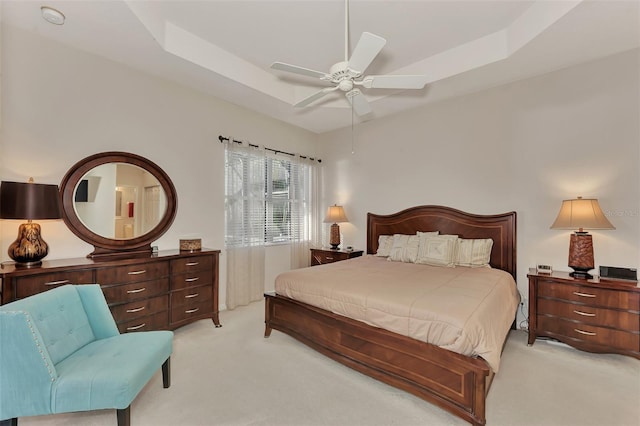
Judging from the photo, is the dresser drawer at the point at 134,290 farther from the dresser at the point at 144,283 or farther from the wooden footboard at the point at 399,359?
the wooden footboard at the point at 399,359

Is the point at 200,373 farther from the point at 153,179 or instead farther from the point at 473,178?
the point at 473,178

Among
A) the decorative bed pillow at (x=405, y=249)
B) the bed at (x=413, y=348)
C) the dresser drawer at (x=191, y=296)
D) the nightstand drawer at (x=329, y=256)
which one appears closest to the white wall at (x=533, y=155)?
the bed at (x=413, y=348)

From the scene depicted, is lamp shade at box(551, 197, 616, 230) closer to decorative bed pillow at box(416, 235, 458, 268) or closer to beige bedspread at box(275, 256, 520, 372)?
beige bedspread at box(275, 256, 520, 372)

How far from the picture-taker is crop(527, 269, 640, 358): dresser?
2520 mm

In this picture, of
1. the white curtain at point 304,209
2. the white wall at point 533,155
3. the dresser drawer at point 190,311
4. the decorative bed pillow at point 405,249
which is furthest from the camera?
the white curtain at point 304,209

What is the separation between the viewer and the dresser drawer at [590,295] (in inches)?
99.3

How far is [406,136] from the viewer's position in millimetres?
4500

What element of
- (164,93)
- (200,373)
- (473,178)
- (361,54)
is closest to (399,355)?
(200,373)

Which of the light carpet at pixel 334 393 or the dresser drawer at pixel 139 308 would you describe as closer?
the light carpet at pixel 334 393

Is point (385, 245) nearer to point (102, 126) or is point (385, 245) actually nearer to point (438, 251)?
point (438, 251)

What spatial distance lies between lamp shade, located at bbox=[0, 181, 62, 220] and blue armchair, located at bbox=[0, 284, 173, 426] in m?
0.79

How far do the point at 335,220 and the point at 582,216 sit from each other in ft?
10.4

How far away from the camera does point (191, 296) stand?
328 cm

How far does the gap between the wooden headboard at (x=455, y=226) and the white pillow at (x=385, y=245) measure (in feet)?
0.83
